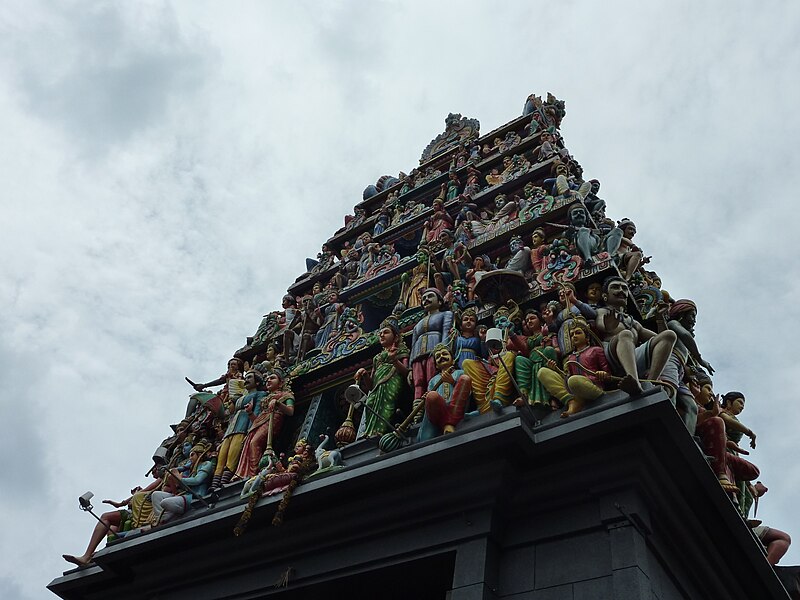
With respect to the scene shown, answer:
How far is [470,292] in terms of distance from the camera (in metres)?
13.6

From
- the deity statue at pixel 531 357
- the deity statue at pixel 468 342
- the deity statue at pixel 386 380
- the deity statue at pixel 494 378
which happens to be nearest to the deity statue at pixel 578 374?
the deity statue at pixel 531 357

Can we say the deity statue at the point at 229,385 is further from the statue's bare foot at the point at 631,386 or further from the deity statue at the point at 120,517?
the statue's bare foot at the point at 631,386

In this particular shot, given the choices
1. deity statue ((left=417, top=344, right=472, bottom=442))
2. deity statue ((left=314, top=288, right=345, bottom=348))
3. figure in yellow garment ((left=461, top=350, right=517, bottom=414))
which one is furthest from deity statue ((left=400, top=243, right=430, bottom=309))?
deity statue ((left=417, top=344, right=472, bottom=442))

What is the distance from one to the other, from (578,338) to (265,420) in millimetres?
6526

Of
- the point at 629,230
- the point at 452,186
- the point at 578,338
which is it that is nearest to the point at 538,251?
the point at 629,230

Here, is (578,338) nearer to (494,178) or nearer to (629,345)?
(629,345)

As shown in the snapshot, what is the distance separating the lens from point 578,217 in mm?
14195

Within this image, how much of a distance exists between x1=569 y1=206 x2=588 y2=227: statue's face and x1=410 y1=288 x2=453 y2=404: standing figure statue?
2.97 meters

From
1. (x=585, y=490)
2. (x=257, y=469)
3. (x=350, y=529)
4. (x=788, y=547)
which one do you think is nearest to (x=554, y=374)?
(x=585, y=490)

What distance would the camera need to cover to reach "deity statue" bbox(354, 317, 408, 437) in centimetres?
1191

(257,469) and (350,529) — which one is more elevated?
(257,469)

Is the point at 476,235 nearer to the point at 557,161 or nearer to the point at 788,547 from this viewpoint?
the point at 557,161

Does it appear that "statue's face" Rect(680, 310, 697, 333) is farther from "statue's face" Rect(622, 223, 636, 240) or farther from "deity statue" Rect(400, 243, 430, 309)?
"deity statue" Rect(400, 243, 430, 309)

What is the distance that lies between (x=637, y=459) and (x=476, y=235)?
9123mm
